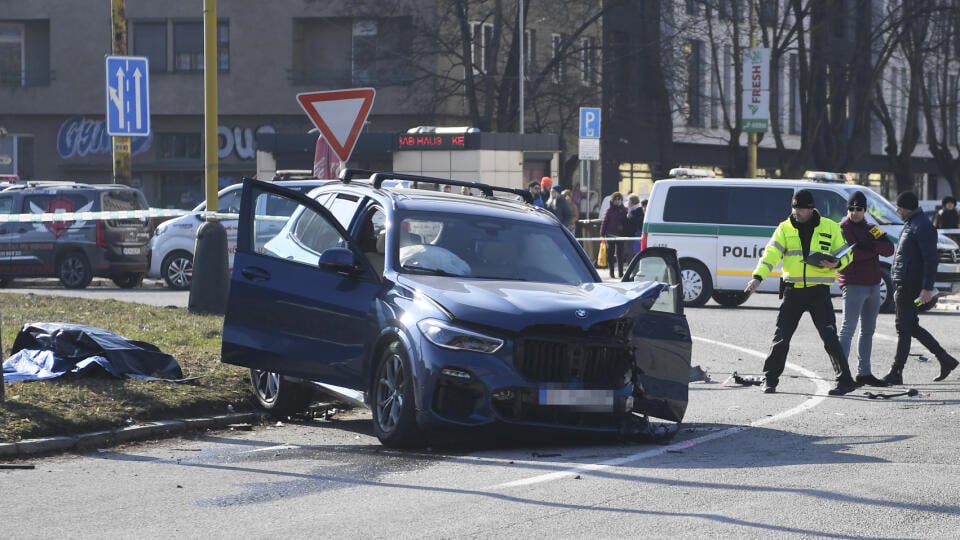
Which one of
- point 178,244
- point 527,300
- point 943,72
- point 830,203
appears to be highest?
point 943,72

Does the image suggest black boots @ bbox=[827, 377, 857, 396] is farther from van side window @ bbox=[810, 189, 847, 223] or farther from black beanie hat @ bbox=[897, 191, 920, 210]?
van side window @ bbox=[810, 189, 847, 223]

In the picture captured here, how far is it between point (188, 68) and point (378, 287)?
1811 inches

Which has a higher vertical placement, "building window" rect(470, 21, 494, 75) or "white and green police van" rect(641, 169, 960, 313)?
"building window" rect(470, 21, 494, 75)

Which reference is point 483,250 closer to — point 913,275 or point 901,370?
point 901,370

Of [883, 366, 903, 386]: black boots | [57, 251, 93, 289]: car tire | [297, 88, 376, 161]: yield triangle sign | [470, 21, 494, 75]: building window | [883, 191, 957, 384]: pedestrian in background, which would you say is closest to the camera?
[883, 366, 903, 386]: black boots

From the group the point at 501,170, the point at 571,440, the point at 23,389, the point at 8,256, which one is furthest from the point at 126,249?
the point at 571,440

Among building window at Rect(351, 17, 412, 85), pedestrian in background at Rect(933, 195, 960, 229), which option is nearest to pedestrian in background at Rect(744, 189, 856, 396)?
pedestrian in background at Rect(933, 195, 960, 229)

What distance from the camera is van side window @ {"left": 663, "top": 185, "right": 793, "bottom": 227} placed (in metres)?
24.6

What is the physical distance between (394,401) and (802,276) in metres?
5.14

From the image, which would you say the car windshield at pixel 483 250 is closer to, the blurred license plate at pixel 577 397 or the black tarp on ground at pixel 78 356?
the blurred license plate at pixel 577 397

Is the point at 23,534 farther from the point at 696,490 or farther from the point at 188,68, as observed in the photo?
the point at 188,68

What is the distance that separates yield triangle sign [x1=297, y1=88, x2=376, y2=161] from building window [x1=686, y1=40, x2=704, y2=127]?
125 feet

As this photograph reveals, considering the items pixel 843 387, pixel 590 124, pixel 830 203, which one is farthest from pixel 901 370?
pixel 590 124

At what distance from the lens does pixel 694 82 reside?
56938 mm
